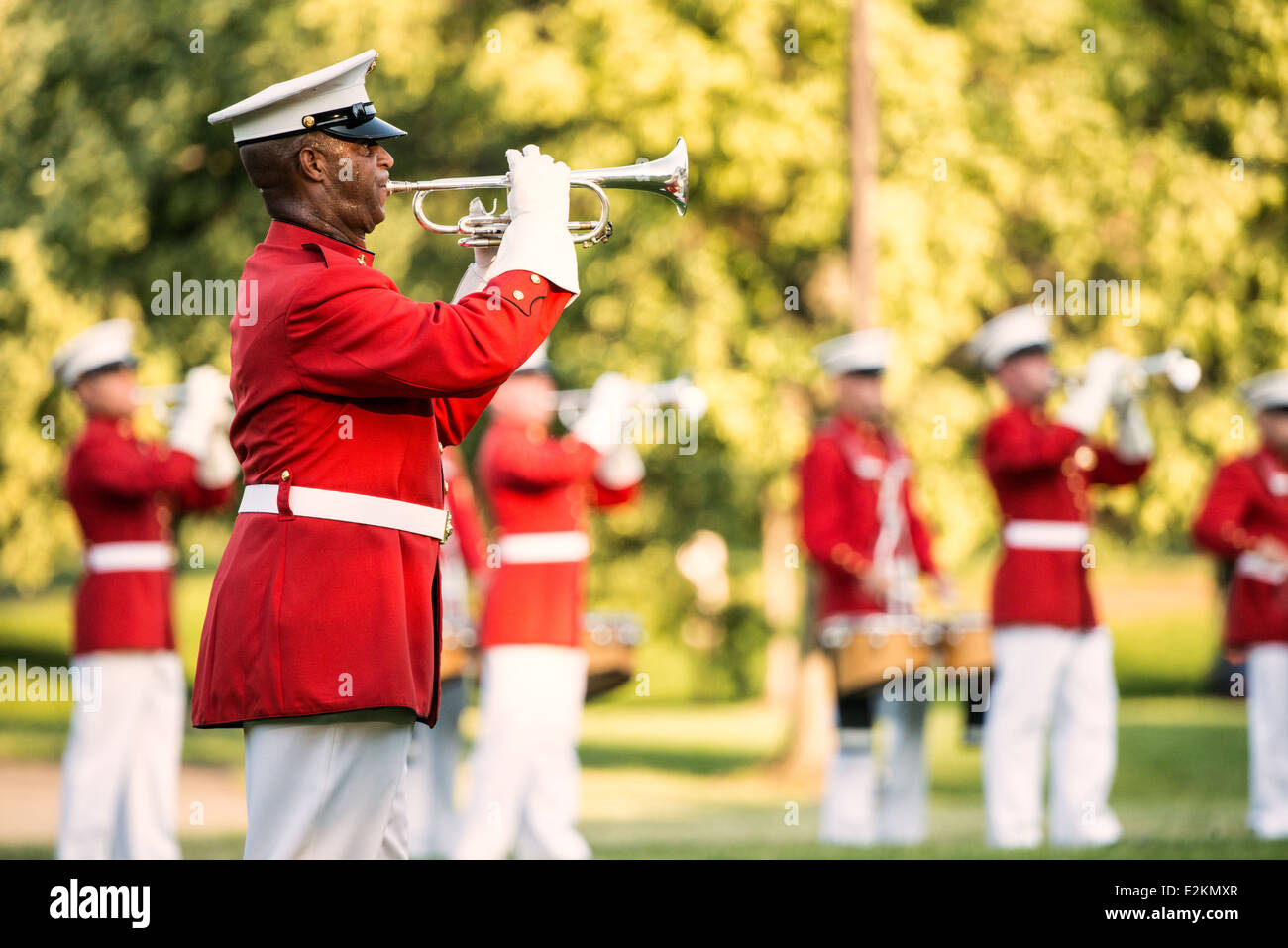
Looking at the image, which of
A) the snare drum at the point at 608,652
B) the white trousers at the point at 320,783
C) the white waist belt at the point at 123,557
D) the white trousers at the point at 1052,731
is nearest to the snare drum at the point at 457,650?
the snare drum at the point at 608,652

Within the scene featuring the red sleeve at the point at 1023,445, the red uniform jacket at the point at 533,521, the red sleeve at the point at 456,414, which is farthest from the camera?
the red sleeve at the point at 1023,445

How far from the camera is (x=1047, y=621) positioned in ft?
28.1

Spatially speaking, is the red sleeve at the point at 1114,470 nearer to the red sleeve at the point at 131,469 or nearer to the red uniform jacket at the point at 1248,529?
Result: the red uniform jacket at the point at 1248,529

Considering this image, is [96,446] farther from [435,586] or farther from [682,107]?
[682,107]

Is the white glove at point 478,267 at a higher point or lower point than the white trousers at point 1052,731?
higher

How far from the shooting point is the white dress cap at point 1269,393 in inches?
381

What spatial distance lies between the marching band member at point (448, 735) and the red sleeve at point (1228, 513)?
12.7ft

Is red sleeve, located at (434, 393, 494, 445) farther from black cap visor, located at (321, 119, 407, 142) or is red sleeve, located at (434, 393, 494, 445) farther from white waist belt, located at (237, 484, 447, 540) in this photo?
black cap visor, located at (321, 119, 407, 142)

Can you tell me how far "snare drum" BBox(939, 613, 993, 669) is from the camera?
8727 mm

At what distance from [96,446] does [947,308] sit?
327 inches

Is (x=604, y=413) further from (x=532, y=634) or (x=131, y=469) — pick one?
(x=131, y=469)

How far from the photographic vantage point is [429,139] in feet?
46.0

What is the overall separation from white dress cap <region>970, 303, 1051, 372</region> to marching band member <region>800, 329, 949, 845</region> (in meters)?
0.77
